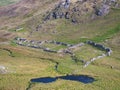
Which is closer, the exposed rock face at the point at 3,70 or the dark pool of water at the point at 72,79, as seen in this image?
the dark pool of water at the point at 72,79

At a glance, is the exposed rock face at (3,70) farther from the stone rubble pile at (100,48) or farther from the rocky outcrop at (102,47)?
the rocky outcrop at (102,47)

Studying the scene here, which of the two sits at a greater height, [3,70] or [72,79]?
[72,79]

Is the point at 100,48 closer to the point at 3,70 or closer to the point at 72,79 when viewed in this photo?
Answer: the point at 72,79

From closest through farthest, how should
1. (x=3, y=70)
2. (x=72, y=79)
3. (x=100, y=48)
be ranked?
(x=72, y=79) < (x=3, y=70) < (x=100, y=48)

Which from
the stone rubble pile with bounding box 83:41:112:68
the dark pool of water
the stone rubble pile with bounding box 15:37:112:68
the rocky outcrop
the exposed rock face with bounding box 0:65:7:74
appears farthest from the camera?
the rocky outcrop

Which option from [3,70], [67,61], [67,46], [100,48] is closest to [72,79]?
[67,61]

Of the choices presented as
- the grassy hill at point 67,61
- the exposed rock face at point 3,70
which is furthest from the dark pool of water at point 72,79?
the exposed rock face at point 3,70

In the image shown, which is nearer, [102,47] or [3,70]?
[3,70]

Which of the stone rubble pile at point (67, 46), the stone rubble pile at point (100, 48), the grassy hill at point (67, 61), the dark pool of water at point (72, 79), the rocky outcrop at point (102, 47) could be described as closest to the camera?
the grassy hill at point (67, 61)

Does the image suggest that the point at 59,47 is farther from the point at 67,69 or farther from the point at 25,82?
the point at 25,82

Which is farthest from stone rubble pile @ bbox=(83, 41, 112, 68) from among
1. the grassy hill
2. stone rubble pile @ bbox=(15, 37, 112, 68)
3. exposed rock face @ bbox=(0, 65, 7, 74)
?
exposed rock face @ bbox=(0, 65, 7, 74)

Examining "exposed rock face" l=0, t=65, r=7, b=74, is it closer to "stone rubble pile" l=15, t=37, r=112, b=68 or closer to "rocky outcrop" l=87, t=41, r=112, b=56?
"stone rubble pile" l=15, t=37, r=112, b=68
